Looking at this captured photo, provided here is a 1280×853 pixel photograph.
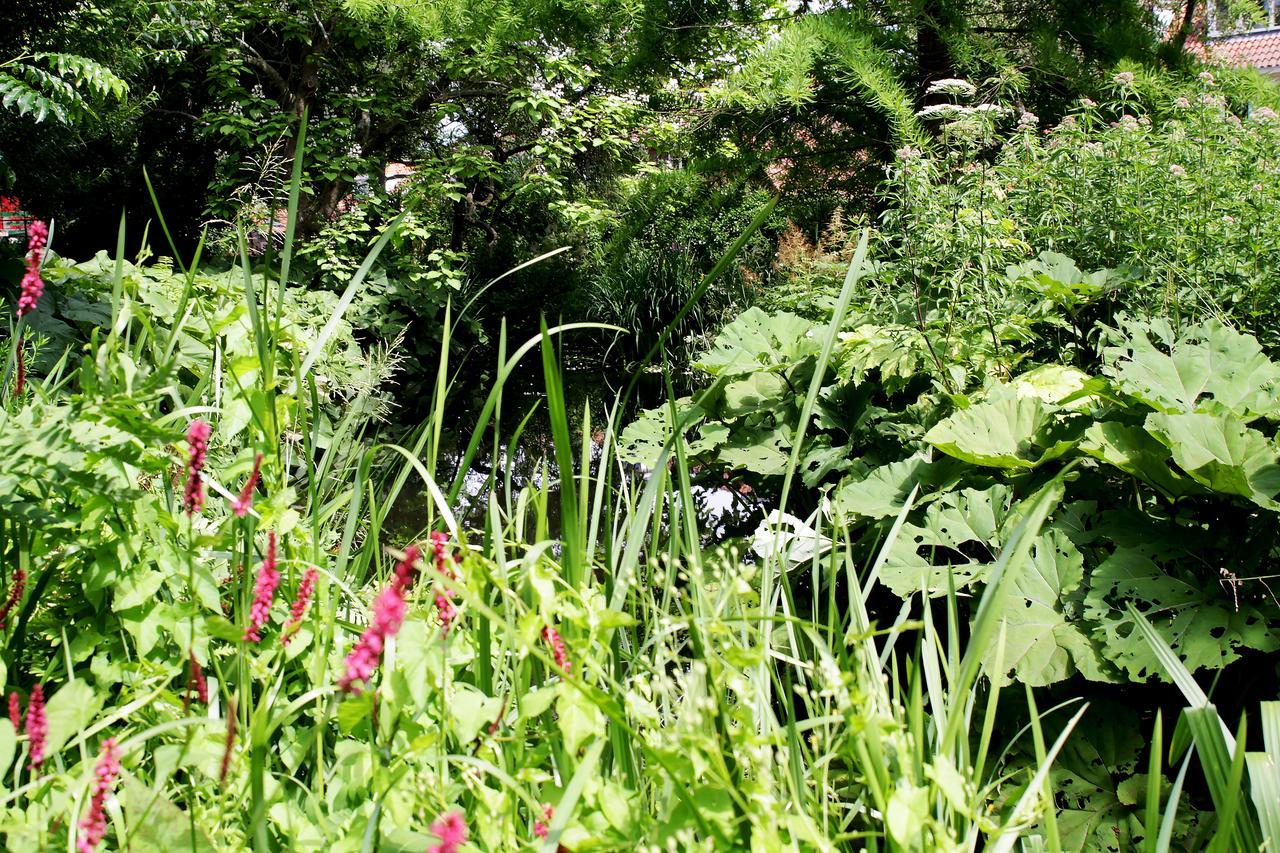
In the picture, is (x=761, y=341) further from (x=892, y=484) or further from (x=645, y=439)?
(x=892, y=484)

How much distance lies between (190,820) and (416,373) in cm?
696

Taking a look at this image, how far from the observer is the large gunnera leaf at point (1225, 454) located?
1.39 meters

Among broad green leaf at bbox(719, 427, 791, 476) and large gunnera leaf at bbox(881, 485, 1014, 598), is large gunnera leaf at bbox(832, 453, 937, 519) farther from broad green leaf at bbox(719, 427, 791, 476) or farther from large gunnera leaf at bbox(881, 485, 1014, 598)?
broad green leaf at bbox(719, 427, 791, 476)

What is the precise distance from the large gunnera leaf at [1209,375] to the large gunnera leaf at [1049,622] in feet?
1.15

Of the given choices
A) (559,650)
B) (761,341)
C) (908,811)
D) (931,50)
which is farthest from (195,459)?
(931,50)

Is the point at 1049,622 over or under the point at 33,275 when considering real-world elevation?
under

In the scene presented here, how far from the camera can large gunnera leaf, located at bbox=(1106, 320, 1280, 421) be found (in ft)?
5.47

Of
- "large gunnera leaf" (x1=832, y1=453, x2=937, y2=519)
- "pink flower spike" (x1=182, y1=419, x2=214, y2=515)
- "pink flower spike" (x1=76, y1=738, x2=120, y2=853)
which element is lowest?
"large gunnera leaf" (x1=832, y1=453, x2=937, y2=519)

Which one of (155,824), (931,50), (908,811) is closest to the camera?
(908,811)

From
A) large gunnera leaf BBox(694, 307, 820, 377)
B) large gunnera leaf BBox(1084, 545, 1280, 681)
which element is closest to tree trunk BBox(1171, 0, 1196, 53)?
large gunnera leaf BBox(694, 307, 820, 377)

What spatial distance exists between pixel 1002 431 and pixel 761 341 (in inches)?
40.5

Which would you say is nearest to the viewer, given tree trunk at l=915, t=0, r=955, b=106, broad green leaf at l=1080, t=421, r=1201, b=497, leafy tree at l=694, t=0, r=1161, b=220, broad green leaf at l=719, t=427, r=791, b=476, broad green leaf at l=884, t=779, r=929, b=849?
broad green leaf at l=884, t=779, r=929, b=849

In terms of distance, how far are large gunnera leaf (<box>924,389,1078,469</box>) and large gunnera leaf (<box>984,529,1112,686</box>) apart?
0.81ft

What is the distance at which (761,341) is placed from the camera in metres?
2.71
